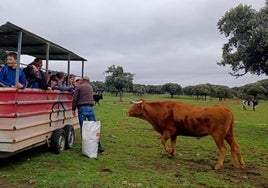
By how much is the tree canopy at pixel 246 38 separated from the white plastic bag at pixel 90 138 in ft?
34.7

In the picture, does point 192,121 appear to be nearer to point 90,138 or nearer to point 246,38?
point 90,138

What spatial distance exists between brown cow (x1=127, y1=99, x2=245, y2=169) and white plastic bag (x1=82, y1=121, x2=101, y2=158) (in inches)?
78.0

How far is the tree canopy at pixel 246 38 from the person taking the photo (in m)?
16.9

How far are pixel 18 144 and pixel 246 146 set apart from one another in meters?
8.53

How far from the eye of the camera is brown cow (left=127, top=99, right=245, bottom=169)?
8.82m

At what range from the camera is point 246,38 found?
58.5 feet

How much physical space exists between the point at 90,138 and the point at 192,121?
8.75 ft

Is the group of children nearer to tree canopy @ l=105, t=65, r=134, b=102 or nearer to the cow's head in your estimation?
the cow's head

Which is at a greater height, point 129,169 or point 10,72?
point 10,72

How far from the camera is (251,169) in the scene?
8.73 meters

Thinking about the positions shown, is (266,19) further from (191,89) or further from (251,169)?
(191,89)

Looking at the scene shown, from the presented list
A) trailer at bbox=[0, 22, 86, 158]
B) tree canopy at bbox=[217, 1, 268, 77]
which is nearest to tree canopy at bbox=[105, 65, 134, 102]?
tree canopy at bbox=[217, 1, 268, 77]

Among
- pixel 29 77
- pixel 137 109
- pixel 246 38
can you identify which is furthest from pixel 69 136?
pixel 246 38

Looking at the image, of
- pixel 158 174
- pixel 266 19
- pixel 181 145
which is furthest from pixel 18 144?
pixel 266 19
